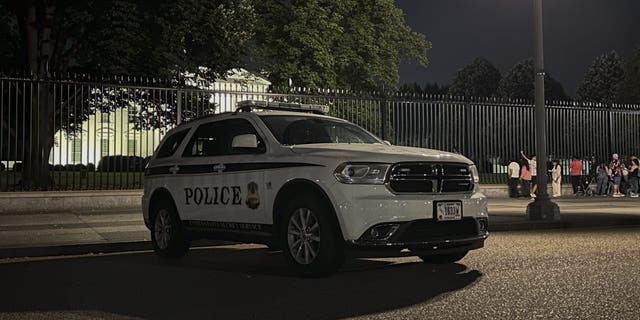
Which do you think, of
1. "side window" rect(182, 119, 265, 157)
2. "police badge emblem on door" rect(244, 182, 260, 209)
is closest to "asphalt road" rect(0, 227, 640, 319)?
"police badge emblem on door" rect(244, 182, 260, 209)

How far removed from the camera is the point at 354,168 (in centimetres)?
688

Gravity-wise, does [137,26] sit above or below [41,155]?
above

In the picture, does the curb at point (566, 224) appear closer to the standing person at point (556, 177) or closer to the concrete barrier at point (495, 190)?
the concrete barrier at point (495, 190)

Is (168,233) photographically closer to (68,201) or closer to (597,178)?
(68,201)

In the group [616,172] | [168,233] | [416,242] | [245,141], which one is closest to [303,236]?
[416,242]

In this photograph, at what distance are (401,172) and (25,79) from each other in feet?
41.7

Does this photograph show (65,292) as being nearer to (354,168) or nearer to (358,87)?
(354,168)

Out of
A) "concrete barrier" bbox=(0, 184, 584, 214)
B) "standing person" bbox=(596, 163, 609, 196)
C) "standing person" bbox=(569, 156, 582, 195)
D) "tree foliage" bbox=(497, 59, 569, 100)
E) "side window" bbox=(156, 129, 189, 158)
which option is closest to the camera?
"side window" bbox=(156, 129, 189, 158)

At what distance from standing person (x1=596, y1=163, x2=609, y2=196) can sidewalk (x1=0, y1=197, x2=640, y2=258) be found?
7579 millimetres

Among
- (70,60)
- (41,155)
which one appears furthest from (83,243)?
(70,60)

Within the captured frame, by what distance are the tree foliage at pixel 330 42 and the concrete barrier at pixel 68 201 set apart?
2005 centimetres

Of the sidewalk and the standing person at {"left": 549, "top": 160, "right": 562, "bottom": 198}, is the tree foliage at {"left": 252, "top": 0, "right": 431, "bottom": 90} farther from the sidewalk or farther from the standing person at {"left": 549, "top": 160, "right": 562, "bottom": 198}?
the sidewalk

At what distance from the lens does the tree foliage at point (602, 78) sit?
273 ft

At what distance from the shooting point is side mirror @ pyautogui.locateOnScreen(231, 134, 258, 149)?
7883 mm
